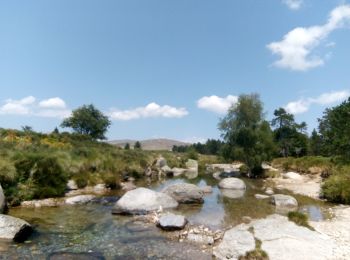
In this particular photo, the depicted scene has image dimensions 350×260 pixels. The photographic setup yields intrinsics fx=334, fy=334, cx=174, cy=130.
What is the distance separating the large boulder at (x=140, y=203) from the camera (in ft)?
55.5

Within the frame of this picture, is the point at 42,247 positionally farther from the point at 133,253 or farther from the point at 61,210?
the point at 61,210

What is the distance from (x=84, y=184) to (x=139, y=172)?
10.9m

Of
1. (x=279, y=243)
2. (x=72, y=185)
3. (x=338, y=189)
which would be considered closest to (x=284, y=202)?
(x=338, y=189)

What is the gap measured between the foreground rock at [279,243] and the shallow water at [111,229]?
920 mm

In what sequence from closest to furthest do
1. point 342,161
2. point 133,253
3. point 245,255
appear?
point 245,255 → point 133,253 → point 342,161

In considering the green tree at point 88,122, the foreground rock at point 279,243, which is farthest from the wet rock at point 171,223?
the green tree at point 88,122

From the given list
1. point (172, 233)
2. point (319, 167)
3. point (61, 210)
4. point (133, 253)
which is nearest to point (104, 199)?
point (61, 210)

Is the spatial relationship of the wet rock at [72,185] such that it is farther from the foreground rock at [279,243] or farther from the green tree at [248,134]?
the green tree at [248,134]

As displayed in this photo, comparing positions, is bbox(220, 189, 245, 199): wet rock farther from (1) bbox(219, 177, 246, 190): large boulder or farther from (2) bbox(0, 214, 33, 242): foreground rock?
(2) bbox(0, 214, 33, 242): foreground rock

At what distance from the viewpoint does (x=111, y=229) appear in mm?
13883

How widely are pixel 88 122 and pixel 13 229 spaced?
70.3 m

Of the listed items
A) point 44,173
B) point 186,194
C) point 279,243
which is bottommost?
point 279,243

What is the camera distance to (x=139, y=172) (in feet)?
114

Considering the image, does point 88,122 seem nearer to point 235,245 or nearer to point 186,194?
point 186,194
